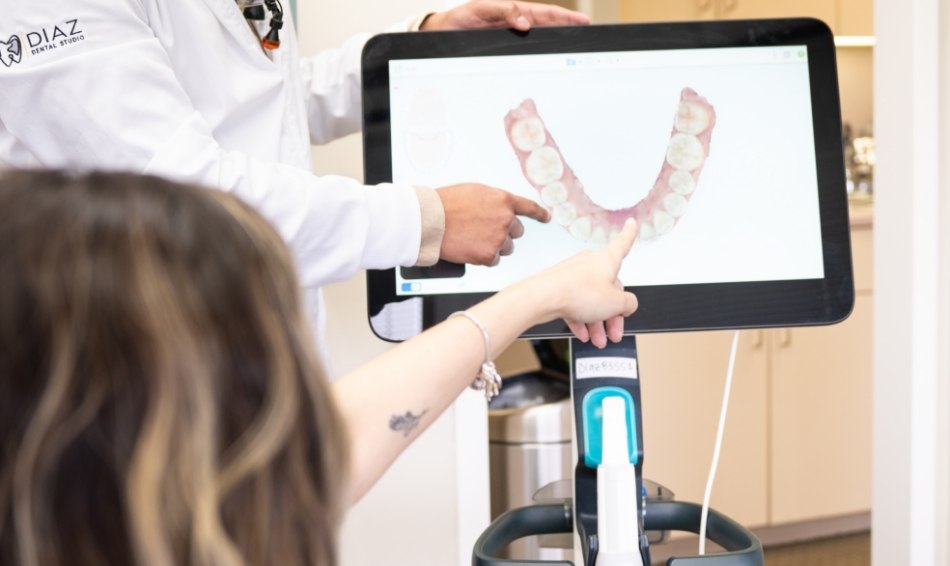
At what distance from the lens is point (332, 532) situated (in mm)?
596

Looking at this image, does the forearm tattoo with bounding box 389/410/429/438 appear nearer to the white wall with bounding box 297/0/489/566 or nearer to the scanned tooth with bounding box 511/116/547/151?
the scanned tooth with bounding box 511/116/547/151

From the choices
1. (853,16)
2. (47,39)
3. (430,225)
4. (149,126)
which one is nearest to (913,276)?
(430,225)

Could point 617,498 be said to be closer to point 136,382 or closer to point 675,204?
point 675,204

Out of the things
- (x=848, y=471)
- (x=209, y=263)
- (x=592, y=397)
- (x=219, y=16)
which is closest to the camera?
(x=209, y=263)

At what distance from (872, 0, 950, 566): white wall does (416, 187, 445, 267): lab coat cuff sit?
93 cm

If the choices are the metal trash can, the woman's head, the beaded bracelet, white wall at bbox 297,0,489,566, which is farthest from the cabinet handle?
the woman's head

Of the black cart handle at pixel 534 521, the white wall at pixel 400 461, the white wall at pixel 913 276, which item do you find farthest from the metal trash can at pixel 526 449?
the black cart handle at pixel 534 521

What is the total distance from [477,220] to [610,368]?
0.69 ft

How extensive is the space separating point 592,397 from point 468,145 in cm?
30

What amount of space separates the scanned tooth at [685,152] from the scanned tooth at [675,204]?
3cm

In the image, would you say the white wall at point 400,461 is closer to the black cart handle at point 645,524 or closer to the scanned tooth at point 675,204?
the black cart handle at point 645,524

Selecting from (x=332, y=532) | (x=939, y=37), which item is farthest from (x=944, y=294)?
(x=332, y=532)

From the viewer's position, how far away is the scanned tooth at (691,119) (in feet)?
3.49

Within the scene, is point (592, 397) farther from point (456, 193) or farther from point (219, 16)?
point (219, 16)
